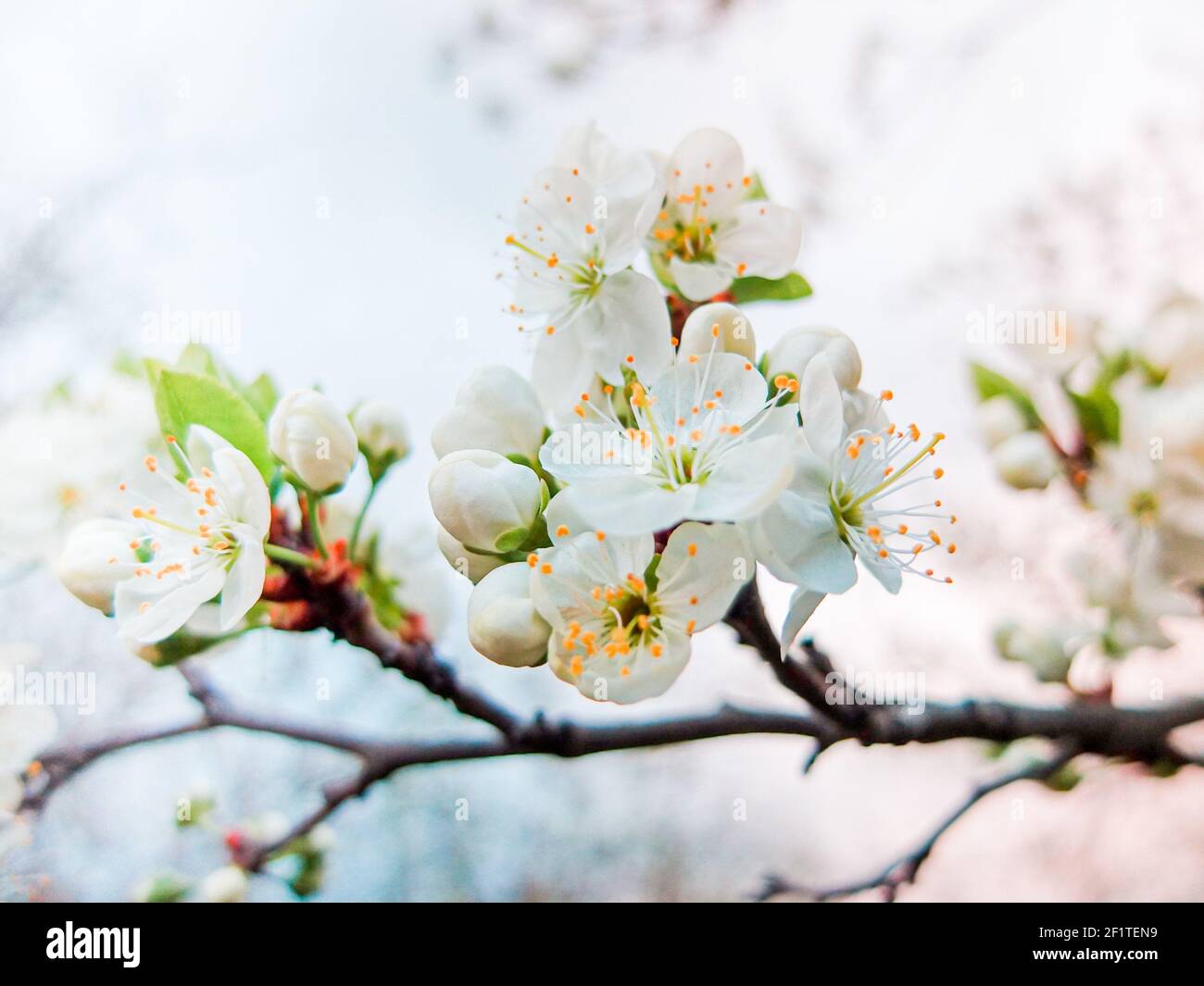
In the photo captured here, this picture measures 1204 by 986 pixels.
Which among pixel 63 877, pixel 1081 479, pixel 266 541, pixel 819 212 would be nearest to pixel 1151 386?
pixel 1081 479

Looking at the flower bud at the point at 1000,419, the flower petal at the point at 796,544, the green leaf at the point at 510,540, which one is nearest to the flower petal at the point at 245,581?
the green leaf at the point at 510,540

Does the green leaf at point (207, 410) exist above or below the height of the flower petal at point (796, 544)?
above

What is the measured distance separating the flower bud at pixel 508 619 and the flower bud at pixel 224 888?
475mm

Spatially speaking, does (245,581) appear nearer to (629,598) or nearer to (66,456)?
(629,598)

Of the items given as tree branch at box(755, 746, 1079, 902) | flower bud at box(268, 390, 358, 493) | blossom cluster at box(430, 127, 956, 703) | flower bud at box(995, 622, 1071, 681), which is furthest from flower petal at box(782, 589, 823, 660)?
flower bud at box(995, 622, 1071, 681)

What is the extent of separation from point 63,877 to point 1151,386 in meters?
1.20

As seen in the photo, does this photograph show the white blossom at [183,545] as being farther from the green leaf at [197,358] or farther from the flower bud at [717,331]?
the flower bud at [717,331]

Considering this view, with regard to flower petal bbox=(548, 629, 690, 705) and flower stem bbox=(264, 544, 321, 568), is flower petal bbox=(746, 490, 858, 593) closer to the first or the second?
flower petal bbox=(548, 629, 690, 705)

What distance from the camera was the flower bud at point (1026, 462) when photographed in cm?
67

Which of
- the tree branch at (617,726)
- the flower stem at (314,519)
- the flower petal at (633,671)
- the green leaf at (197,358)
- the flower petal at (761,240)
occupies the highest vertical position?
the flower petal at (761,240)

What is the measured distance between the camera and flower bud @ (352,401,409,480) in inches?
20.6

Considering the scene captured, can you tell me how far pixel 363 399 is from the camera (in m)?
0.54

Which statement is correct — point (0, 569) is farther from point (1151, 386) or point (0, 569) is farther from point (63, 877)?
point (1151, 386)

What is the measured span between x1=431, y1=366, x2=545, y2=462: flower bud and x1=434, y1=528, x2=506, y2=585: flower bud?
0.04m
